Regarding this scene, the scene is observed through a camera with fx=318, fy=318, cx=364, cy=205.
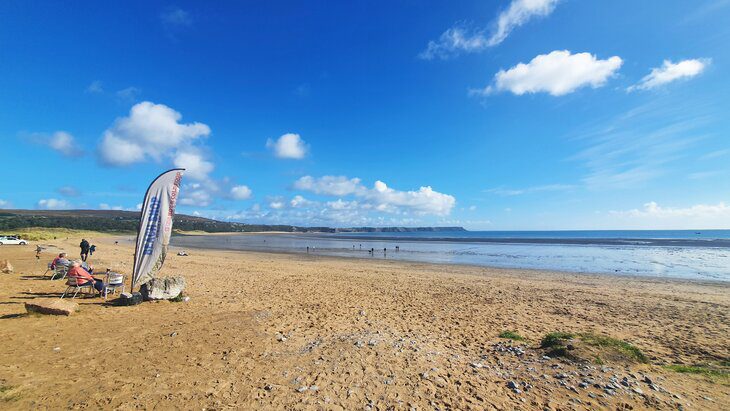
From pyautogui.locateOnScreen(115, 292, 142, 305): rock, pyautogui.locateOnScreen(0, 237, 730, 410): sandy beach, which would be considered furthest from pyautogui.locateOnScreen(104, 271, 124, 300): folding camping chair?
pyautogui.locateOnScreen(115, 292, 142, 305): rock

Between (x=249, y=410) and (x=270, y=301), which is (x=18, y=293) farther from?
(x=249, y=410)

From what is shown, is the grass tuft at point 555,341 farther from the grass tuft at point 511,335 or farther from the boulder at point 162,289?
the boulder at point 162,289

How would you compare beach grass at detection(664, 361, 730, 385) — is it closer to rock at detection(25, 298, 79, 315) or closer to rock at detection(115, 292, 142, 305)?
rock at detection(115, 292, 142, 305)

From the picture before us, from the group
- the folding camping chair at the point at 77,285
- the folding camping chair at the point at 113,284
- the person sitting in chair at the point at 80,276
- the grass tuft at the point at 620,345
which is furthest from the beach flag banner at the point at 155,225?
the grass tuft at the point at 620,345

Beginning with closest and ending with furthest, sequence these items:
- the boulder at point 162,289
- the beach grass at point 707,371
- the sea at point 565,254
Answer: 1. the beach grass at point 707,371
2. the boulder at point 162,289
3. the sea at point 565,254

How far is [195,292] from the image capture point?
1227 cm

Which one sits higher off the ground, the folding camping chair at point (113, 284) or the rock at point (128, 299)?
the folding camping chair at point (113, 284)

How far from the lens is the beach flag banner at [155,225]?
9906 millimetres

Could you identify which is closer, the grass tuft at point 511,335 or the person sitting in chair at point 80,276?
the grass tuft at point 511,335

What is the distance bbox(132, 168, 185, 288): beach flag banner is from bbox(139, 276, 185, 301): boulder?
25 centimetres

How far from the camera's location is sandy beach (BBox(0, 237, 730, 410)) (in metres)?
4.84

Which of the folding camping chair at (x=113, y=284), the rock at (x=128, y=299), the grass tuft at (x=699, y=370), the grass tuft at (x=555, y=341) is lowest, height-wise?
the grass tuft at (x=699, y=370)

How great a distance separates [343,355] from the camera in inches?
257

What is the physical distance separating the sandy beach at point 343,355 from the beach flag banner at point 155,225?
1.43 m
